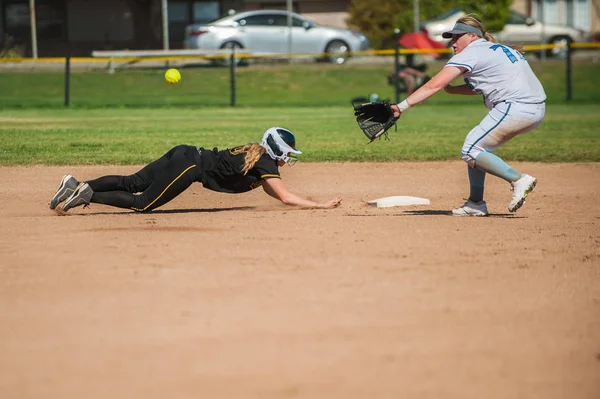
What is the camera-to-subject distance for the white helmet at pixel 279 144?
7.97m

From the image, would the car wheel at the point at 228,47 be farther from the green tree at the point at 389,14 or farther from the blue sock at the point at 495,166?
the blue sock at the point at 495,166

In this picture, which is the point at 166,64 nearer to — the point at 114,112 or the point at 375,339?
the point at 114,112

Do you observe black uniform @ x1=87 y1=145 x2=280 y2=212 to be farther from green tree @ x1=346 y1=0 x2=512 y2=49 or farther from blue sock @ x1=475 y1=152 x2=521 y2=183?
green tree @ x1=346 y1=0 x2=512 y2=49

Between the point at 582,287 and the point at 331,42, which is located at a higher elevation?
the point at 331,42

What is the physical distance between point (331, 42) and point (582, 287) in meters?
24.2

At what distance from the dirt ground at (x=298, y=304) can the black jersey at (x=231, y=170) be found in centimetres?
29

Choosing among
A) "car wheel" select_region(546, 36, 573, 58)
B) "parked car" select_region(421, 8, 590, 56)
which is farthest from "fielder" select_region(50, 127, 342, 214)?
"car wheel" select_region(546, 36, 573, 58)

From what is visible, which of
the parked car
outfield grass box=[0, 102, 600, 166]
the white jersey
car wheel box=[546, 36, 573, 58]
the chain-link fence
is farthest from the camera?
car wheel box=[546, 36, 573, 58]

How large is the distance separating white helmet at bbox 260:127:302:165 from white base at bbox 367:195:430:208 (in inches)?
51.0

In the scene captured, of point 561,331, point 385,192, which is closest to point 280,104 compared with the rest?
point 385,192

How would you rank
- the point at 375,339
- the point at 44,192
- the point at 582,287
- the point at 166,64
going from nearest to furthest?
the point at 375,339 → the point at 582,287 → the point at 44,192 → the point at 166,64

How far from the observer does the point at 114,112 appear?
21953mm

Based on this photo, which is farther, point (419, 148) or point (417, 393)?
point (419, 148)

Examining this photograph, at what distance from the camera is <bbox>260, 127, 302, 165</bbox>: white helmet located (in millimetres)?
7969
